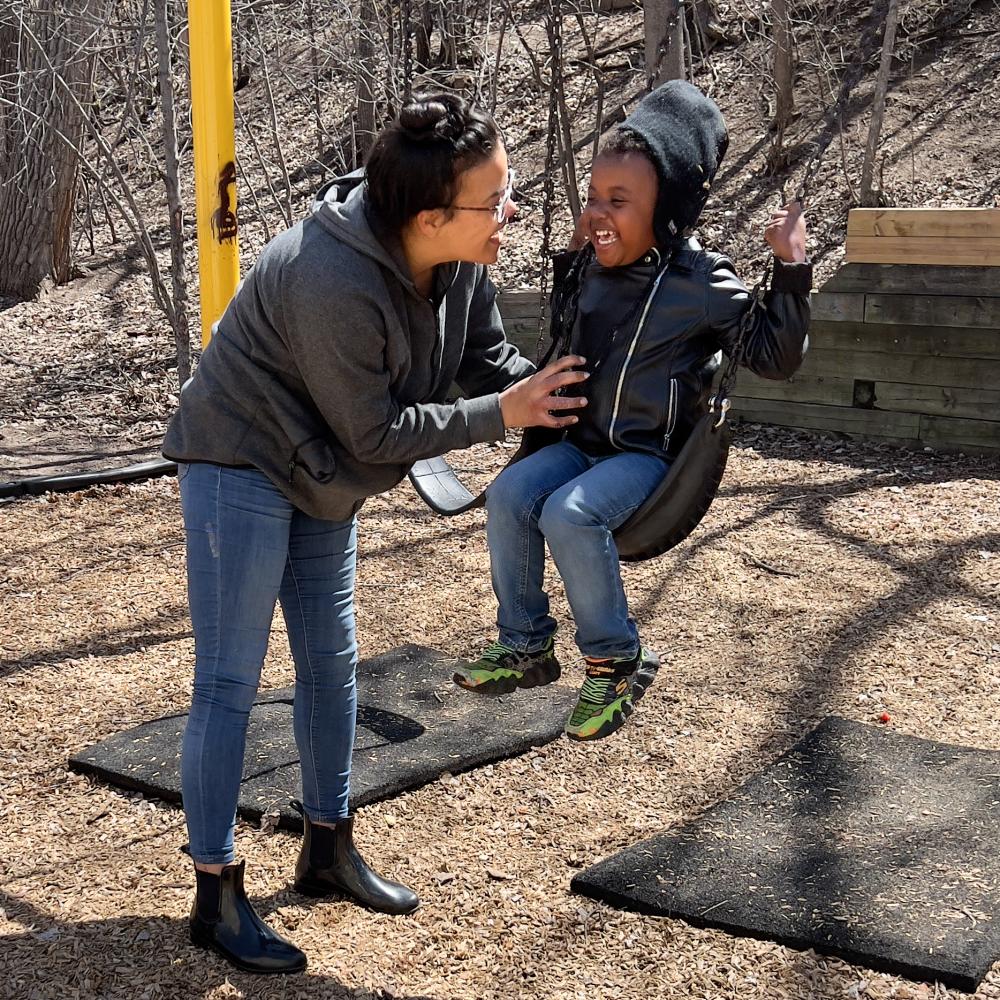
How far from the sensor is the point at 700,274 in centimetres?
255

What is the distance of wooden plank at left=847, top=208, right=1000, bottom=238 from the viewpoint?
6305mm

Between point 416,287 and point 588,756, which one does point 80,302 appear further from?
point 416,287

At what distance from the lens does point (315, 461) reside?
244 centimetres

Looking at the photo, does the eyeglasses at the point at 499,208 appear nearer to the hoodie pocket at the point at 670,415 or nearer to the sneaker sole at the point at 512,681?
the hoodie pocket at the point at 670,415

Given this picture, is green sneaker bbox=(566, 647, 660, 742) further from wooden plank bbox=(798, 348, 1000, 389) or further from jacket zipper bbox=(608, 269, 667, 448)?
wooden plank bbox=(798, 348, 1000, 389)

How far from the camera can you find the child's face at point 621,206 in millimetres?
2441

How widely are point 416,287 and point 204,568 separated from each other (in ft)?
2.33

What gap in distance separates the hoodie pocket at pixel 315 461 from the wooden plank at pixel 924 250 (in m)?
4.87

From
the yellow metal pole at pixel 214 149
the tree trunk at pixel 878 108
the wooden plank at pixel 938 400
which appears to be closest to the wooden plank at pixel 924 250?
the wooden plank at pixel 938 400

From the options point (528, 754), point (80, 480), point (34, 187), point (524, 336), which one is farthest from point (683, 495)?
point (34, 187)

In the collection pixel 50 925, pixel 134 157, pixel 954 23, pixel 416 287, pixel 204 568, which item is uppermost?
pixel 954 23

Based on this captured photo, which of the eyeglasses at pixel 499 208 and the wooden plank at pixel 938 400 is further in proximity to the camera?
the wooden plank at pixel 938 400

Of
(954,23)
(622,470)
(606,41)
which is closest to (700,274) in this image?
(622,470)

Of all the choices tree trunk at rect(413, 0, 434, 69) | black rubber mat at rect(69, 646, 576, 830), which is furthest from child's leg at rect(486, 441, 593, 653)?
tree trunk at rect(413, 0, 434, 69)
